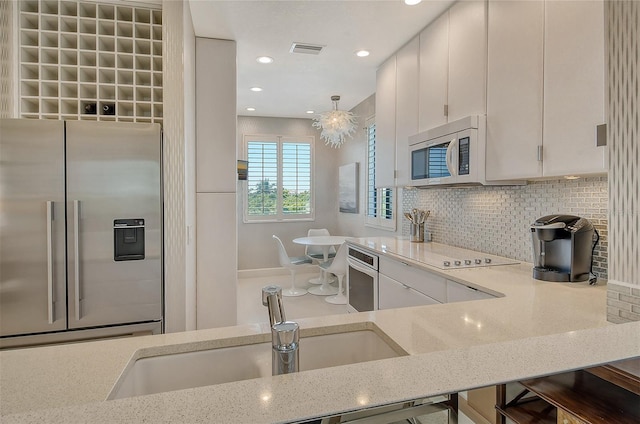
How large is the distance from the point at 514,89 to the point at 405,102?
4.03ft

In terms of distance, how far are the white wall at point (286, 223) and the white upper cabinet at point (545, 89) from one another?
4.08 metres

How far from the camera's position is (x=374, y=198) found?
4.70 meters

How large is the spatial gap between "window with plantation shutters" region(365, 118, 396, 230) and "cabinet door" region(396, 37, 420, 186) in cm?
94

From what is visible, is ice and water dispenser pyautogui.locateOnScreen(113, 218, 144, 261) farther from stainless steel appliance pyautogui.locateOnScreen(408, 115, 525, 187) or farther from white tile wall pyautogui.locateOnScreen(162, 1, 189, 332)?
stainless steel appliance pyautogui.locateOnScreen(408, 115, 525, 187)

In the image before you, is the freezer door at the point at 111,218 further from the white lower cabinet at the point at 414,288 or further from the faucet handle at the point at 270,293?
the white lower cabinet at the point at 414,288

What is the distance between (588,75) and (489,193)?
114 centimetres

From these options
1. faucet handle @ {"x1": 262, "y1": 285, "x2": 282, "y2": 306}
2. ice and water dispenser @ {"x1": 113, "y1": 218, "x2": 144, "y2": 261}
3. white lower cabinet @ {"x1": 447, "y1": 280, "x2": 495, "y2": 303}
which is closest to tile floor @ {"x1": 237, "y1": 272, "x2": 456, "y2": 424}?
ice and water dispenser @ {"x1": 113, "y1": 218, "x2": 144, "y2": 261}

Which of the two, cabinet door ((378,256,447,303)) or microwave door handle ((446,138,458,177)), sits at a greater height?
microwave door handle ((446,138,458,177))

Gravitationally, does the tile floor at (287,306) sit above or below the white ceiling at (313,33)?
below

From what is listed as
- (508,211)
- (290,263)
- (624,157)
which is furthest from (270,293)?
(290,263)

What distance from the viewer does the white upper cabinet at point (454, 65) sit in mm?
2199

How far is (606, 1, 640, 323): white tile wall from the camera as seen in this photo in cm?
107

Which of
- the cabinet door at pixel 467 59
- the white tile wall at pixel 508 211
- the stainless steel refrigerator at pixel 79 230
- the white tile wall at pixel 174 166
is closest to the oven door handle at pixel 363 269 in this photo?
the white tile wall at pixel 508 211

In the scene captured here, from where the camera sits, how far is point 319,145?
6.05 m
